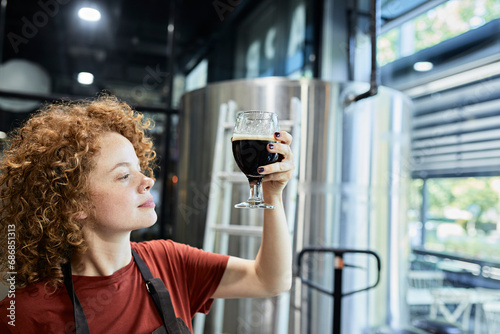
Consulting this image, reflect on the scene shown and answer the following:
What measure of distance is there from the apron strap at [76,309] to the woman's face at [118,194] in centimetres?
13

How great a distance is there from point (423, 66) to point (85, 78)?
9.66 feet

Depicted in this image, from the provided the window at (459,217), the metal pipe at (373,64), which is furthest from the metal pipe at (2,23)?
the window at (459,217)

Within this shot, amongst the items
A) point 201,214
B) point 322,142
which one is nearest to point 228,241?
point 201,214

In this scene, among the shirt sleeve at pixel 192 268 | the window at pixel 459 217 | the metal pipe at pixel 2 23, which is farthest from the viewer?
the metal pipe at pixel 2 23

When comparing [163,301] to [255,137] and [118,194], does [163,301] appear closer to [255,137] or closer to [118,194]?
[118,194]

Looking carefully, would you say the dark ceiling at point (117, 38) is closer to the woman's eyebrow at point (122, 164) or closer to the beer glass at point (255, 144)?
the woman's eyebrow at point (122, 164)

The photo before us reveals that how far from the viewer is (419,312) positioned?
3717 mm

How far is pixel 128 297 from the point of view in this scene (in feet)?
3.56

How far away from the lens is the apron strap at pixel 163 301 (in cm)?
108

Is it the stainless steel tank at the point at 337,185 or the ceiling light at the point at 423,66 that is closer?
the stainless steel tank at the point at 337,185

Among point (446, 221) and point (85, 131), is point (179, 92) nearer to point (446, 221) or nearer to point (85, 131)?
point (446, 221)

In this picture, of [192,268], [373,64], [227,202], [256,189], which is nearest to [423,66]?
[373,64]

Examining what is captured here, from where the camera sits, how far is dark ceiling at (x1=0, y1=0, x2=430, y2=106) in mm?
3990

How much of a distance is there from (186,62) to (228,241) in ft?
7.04
